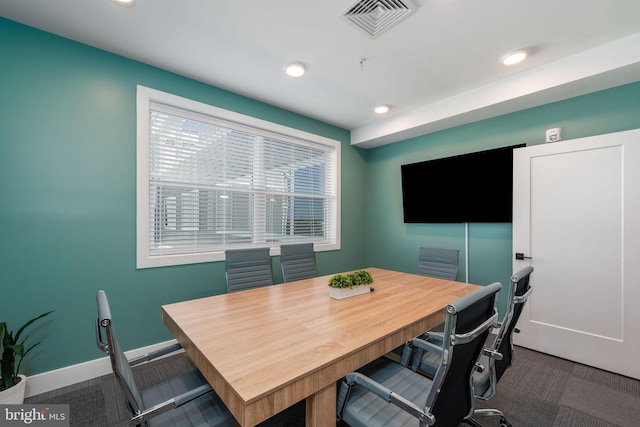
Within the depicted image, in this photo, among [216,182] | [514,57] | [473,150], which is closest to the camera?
[514,57]

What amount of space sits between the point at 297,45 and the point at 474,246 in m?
3.14

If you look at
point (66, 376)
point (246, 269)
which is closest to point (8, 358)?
point (66, 376)

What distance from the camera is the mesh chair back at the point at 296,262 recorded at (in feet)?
9.22

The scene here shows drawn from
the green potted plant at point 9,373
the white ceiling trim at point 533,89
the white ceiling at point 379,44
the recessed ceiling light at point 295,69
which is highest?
the white ceiling at point 379,44

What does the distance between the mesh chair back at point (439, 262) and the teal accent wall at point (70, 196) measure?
2716mm

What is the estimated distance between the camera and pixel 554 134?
2771mm

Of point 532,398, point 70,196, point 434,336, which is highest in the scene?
point 70,196

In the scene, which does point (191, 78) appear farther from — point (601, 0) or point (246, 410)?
point (601, 0)

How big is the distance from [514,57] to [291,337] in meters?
3.03

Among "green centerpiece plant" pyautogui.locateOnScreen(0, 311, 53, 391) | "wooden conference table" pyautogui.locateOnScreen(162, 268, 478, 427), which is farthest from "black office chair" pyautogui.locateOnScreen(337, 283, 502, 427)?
"green centerpiece plant" pyautogui.locateOnScreen(0, 311, 53, 391)

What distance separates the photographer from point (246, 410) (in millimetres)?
896

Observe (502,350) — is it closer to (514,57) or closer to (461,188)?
(461,188)

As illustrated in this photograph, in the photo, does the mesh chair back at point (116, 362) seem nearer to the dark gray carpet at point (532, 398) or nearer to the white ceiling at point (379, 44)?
the dark gray carpet at point (532, 398)

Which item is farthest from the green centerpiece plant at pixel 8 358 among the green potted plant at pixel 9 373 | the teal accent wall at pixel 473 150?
the teal accent wall at pixel 473 150
